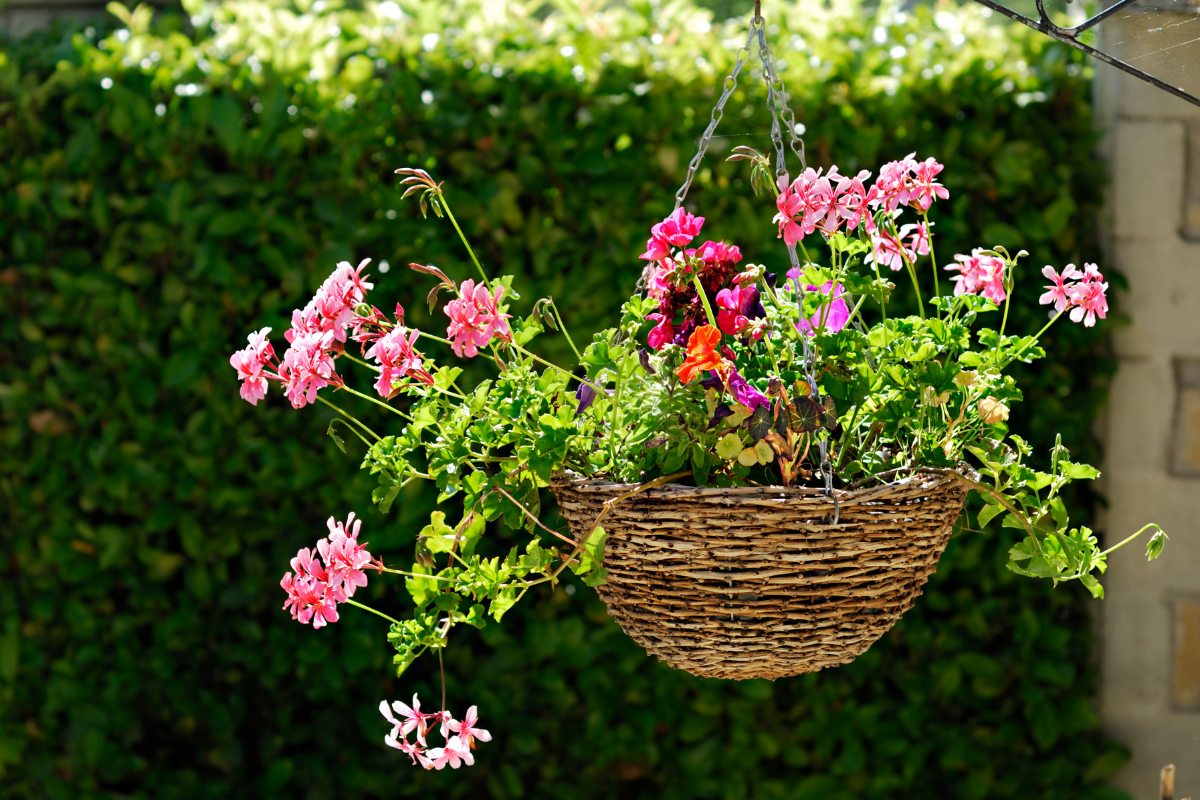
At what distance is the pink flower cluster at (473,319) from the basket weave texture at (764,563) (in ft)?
0.51

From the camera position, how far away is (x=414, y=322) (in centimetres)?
203

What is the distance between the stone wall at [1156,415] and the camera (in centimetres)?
206

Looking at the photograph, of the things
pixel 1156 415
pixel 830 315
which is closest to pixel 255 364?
pixel 830 315

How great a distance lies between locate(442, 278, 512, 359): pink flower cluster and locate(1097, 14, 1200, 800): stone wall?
161 centimetres

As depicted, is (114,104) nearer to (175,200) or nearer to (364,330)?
(175,200)

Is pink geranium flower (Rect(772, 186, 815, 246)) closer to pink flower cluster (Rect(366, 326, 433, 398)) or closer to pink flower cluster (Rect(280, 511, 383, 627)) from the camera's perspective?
pink flower cluster (Rect(366, 326, 433, 398))

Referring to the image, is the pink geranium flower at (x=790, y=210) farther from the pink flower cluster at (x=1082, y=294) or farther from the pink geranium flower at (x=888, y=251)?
the pink flower cluster at (x=1082, y=294)

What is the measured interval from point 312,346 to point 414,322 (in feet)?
3.68

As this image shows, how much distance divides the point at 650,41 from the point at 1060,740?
1.66 metres

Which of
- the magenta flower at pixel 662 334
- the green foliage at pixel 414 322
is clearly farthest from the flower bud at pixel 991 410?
the green foliage at pixel 414 322

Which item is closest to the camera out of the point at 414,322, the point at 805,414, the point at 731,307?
the point at 805,414

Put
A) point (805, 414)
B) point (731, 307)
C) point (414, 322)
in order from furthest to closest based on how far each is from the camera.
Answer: point (414, 322), point (731, 307), point (805, 414)

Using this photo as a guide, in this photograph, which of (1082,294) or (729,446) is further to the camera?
(1082,294)

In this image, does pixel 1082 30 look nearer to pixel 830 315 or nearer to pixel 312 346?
pixel 830 315
